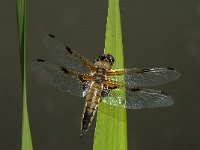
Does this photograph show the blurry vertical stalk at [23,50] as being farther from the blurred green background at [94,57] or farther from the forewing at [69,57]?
the blurred green background at [94,57]

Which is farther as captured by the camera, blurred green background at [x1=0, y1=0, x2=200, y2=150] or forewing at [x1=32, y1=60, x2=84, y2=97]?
blurred green background at [x1=0, y1=0, x2=200, y2=150]

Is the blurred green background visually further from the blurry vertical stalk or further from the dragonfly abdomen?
the blurry vertical stalk

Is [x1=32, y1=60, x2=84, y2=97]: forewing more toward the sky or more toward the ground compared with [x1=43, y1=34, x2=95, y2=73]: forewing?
more toward the ground

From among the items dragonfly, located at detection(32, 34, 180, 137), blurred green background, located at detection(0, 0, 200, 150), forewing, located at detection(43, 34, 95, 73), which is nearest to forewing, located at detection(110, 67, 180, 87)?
dragonfly, located at detection(32, 34, 180, 137)

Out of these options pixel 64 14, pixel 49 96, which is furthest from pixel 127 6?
pixel 49 96

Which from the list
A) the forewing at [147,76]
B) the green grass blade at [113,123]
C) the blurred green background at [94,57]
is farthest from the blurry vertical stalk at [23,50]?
the blurred green background at [94,57]
